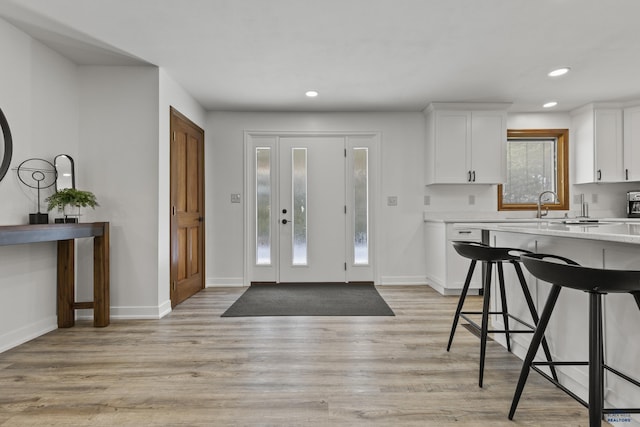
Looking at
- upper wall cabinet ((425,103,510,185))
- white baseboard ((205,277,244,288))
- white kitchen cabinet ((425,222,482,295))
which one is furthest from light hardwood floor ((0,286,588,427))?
upper wall cabinet ((425,103,510,185))

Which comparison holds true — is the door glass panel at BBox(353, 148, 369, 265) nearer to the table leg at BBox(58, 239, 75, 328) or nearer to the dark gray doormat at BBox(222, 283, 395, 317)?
the dark gray doormat at BBox(222, 283, 395, 317)

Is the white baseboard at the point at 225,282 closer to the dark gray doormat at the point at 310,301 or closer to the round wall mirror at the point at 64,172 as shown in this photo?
the dark gray doormat at the point at 310,301

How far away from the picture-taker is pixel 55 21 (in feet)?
8.50

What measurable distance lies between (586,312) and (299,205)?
3.54 meters

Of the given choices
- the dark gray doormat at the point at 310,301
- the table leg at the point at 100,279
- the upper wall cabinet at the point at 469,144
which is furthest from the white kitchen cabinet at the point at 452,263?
the table leg at the point at 100,279

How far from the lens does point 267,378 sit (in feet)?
6.98

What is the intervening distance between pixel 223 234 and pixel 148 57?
2.36 m

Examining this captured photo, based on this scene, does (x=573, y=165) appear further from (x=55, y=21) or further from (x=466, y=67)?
(x=55, y=21)

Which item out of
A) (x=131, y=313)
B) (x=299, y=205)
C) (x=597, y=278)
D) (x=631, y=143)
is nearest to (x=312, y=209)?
(x=299, y=205)

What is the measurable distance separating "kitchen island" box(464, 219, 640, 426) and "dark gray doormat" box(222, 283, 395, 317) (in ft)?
5.10

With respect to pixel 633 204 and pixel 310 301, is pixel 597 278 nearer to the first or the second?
pixel 310 301

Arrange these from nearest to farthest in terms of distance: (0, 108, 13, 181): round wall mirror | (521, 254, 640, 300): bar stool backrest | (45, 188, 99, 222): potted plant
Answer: (521, 254, 640, 300): bar stool backrest, (0, 108, 13, 181): round wall mirror, (45, 188, 99, 222): potted plant

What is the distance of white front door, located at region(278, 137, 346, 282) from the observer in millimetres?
4898

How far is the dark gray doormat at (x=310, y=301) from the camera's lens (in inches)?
139
